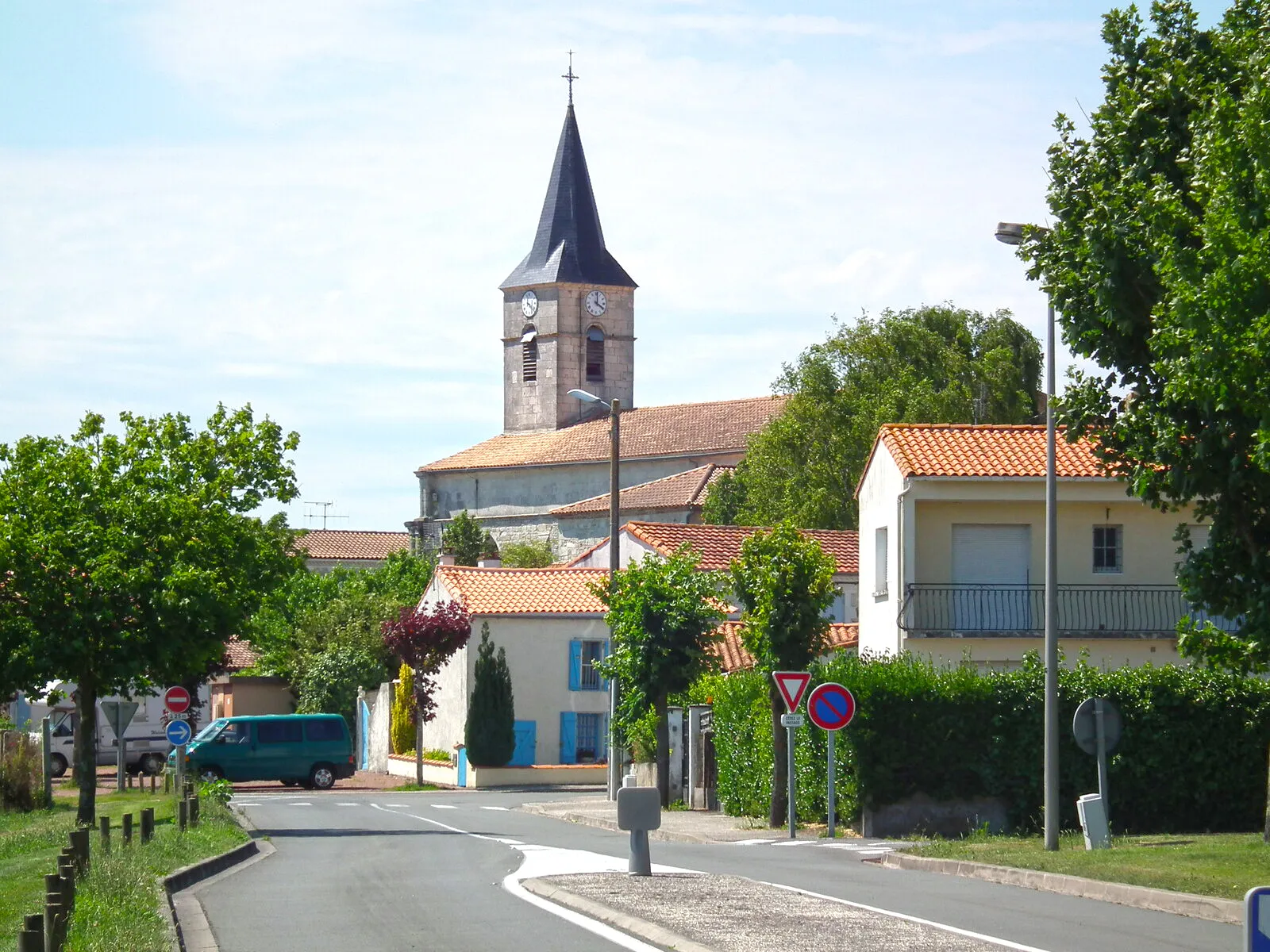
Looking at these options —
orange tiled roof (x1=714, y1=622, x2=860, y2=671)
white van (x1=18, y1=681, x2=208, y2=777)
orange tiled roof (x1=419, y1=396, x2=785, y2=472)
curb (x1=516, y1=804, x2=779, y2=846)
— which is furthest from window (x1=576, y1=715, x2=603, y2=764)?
orange tiled roof (x1=419, y1=396, x2=785, y2=472)

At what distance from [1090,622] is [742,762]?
744cm

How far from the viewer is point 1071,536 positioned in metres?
33.0

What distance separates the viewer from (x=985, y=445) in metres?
33.8

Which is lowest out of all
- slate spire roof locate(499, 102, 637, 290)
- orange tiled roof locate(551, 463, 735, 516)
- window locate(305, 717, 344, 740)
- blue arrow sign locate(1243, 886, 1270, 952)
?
window locate(305, 717, 344, 740)

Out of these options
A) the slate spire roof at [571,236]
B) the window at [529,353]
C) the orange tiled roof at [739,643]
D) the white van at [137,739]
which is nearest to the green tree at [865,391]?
the orange tiled roof at [739,643]

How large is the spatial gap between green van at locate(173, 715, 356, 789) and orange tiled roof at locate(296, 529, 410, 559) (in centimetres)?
7165

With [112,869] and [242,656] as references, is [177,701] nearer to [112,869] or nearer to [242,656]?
[112,869]

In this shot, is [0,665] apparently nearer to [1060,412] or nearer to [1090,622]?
[1060,412]

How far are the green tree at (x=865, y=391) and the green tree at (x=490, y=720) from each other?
14845 millimetres

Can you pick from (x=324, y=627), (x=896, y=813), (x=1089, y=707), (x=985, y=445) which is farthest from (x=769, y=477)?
(x=1089, y=707)

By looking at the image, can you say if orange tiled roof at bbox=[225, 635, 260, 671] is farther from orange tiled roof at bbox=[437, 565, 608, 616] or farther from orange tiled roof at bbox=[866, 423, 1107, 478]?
orange tiled roof at bbox=[866, 423, 1107, 478]

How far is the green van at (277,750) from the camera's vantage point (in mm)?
47125

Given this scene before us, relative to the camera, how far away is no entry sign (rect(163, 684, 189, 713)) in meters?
37.7

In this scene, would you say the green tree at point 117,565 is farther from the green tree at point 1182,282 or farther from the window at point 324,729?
the window at point 324,729
